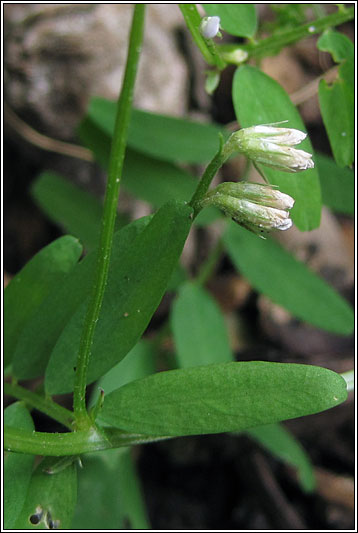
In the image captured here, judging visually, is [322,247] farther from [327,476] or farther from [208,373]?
[208,373]

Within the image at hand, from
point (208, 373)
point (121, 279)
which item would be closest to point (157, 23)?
point (121, 279)

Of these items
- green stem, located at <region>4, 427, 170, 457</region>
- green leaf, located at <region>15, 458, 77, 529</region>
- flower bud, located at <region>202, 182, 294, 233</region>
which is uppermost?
flower bud, located at <region>202, 182, 294, 233</region>

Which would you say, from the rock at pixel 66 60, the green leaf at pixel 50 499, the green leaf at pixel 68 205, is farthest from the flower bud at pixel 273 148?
the rock at pixel 66 60

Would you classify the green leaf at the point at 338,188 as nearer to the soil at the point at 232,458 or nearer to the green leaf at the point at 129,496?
the soil at the point at 232,458

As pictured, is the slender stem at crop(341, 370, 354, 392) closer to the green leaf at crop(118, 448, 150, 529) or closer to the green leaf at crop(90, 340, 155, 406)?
the green leaf at crop(90, 340, 155, 406)

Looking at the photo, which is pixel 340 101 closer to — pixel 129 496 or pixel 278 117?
pixel 278 117

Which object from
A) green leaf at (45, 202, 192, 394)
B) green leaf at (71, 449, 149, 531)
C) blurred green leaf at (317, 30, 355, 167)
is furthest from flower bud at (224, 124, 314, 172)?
green leaf at (71, 449, 149, 531)
